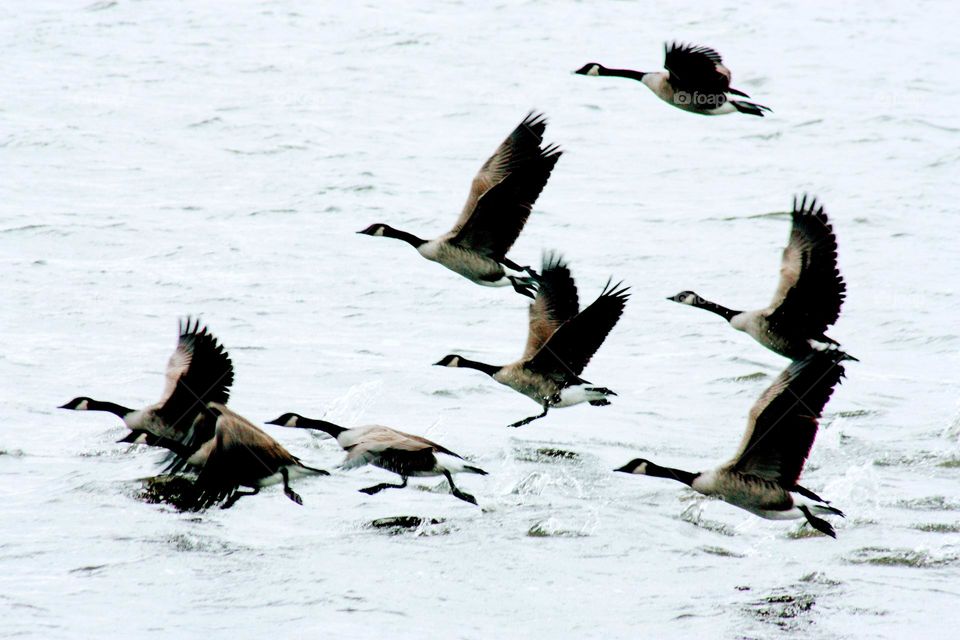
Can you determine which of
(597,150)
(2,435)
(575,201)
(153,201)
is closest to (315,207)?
(153,201)

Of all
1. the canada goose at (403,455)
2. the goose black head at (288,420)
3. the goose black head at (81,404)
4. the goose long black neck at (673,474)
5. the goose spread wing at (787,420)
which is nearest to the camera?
the goose spread wing at (787,420)

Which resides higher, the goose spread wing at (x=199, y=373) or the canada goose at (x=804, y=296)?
the canada goose at (x=804, y=296)

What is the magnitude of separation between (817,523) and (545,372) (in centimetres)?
240

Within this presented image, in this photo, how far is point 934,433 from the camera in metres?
11.7

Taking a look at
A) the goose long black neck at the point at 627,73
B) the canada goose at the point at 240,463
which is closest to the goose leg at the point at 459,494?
the canada goose at the point at 240,463

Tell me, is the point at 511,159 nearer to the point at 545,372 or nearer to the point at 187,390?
the point at 545,372

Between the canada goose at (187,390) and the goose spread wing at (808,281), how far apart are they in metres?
3.93

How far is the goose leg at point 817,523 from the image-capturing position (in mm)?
8539

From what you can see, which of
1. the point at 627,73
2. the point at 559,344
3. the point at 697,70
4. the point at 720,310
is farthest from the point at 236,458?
the point at 627,73

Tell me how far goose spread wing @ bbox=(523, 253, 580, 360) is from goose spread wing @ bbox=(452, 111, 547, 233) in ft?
2.34

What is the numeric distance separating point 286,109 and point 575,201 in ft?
25.8

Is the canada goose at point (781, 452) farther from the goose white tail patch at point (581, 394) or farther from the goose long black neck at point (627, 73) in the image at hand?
the goose long black neck at point (627, 73)

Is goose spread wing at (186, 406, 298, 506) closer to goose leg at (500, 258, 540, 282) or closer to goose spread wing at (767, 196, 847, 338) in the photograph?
goose leg at (500, 258, 540, 282)

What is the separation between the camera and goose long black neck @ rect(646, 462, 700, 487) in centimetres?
879
